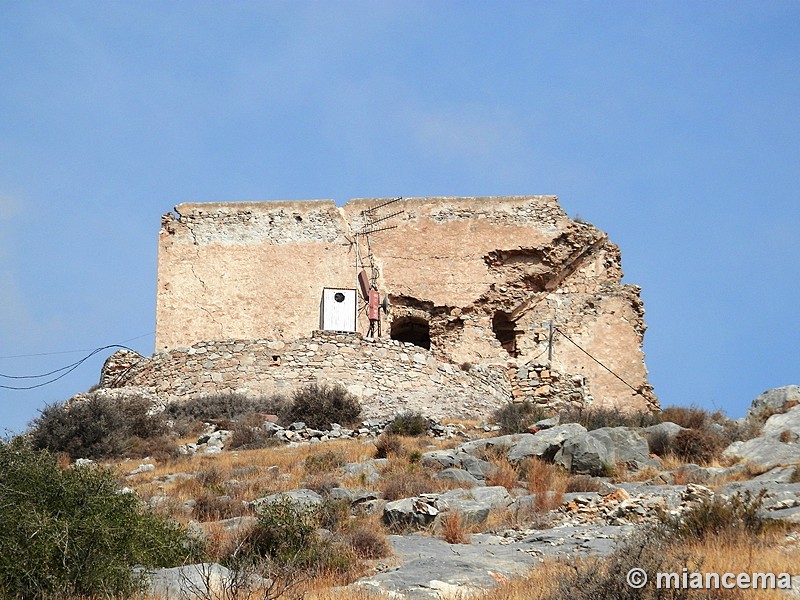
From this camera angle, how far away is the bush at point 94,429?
17016 millimetres

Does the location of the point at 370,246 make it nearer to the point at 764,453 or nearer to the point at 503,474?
the point at 503,474

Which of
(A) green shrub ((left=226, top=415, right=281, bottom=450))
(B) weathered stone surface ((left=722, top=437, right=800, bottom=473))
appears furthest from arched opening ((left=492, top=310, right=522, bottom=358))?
(B) weathered stone surface ((left=722, top=437, right=800, bottom=473))

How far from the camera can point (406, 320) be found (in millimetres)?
27141

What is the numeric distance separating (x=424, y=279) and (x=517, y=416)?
28.5ft

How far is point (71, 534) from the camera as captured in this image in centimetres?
775

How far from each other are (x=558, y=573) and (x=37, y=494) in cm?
420

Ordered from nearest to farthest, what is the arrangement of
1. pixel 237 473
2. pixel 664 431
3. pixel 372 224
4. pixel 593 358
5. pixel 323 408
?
pixel 237 473 < pixel 664 431 < pixel 323 408 < pixel 593 358 < pixel 372 224

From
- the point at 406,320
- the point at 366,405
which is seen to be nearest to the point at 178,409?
the point at 366,405

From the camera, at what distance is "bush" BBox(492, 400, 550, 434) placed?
17141 mm

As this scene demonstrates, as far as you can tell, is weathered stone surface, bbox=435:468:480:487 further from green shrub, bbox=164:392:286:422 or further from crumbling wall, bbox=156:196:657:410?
crumbling wall, bbox=156:196:657:410

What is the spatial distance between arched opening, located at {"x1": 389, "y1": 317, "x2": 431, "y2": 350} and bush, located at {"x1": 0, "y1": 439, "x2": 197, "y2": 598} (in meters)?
18.0

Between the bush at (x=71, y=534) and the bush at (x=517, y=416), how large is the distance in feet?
29.1

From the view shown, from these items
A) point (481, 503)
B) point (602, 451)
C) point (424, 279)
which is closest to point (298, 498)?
point (481, 503)

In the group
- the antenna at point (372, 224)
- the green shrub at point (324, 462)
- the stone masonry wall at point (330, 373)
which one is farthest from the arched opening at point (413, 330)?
the green shrub at point (324, 462)
